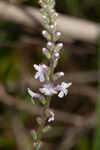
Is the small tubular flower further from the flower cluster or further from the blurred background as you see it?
the blurred background

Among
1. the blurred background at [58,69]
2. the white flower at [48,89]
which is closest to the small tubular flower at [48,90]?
the white flower at [48,89]

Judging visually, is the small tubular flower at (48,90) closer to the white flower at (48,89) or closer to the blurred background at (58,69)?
the white flower at (48,89)

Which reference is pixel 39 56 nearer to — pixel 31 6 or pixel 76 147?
pixel 31 6

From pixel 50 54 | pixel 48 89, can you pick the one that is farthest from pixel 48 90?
pixel 50 54

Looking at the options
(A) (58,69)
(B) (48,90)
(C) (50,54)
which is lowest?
(B) (48,90)

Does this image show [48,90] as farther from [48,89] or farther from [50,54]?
[50,54]

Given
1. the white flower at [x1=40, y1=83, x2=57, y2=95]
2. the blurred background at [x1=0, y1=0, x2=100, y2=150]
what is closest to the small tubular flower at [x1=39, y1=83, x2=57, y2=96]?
the white flower at [x1=40, y1=83, x2=57, y2=95]

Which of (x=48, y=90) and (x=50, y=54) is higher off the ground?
(x=50, y=54)

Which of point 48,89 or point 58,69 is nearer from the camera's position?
point 48,89
